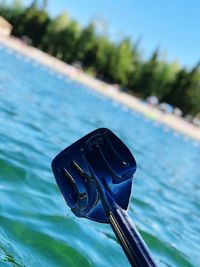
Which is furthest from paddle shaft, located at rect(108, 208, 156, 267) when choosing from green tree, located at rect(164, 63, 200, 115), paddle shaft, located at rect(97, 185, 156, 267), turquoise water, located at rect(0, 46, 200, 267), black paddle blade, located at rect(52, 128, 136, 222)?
green tree, located at rect(164, 63, 200, 115)

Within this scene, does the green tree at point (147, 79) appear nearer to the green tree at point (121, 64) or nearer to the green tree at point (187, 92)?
the green tree at point (121, 64)

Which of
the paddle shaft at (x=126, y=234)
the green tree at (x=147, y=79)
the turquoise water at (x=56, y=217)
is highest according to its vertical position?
the paddle shaft at (x=126, y=234)

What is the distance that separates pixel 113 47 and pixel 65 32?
23.2 feet

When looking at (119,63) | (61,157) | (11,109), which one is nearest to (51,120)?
(11,109)

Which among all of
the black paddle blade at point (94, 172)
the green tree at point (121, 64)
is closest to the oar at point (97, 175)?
the black paddle blade at point (94, 172)

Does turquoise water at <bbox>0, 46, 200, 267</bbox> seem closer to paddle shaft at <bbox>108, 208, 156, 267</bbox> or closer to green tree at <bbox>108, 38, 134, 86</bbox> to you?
paddle shaft at <bbox>108, 208, 156, 267</bbox>

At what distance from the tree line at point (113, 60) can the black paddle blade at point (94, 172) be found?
62.5 metres

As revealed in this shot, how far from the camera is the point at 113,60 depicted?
2640 inches

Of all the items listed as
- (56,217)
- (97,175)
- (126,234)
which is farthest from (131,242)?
(56,217)

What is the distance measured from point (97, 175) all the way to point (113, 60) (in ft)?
214

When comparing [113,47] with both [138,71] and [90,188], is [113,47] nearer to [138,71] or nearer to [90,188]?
[138,71]

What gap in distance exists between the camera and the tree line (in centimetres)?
6494

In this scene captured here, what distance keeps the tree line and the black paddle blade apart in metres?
62.5

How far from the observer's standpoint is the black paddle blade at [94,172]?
99.7 inches
